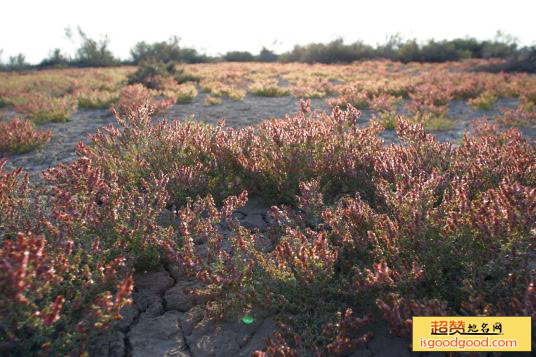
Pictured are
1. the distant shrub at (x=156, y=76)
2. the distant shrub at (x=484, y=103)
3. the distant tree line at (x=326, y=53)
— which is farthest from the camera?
the distant tree line at (x=326, y=53)

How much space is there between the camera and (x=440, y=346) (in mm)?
1946

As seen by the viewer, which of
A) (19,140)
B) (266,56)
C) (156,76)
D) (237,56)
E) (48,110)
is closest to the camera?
(19,140)

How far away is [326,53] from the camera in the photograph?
25.7 m

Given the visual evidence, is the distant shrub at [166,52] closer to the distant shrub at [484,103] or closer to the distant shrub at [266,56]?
the distant shrub at [266,56]

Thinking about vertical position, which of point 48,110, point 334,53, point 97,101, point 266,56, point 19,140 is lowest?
point 19,140

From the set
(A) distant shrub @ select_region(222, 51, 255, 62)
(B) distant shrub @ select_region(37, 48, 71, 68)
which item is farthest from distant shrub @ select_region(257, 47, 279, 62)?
(B) distant shrub @ select_region(37, 48, 71, 68)

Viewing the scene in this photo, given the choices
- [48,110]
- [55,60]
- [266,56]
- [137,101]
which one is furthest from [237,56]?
[48,110]

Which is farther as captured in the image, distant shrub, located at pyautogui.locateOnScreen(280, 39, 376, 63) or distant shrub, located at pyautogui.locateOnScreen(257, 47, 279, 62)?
distant shrub, located at pyautogui.locateOnScreen(257, 47, 279, 62)

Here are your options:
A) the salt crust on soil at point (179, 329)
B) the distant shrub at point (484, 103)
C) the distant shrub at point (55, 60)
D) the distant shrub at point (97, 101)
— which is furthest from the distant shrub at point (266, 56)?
the salt crust on soil at point (179, 329)

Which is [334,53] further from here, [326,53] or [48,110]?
[48,110]

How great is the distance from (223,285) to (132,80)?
11.3 m

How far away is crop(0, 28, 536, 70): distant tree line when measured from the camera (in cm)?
2239

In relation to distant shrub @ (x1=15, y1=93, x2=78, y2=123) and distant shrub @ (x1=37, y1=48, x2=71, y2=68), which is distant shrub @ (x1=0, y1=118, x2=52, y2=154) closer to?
distant shrub @ (x1=15, y1=93, x2=78, y2=123)

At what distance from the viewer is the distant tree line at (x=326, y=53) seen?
22.4m
